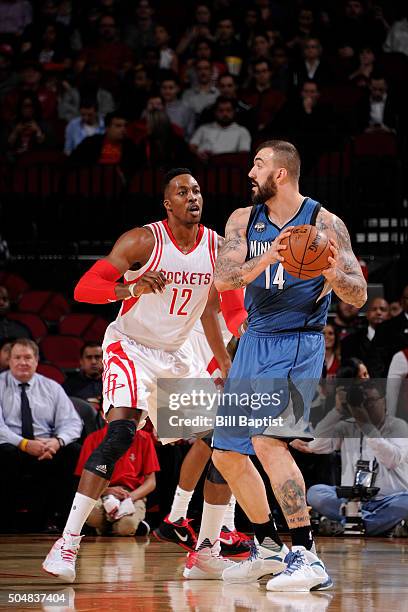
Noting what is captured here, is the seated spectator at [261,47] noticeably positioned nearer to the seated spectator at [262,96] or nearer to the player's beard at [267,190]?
the seated spectator at [262,96]

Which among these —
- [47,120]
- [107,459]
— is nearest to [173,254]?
[107,459]

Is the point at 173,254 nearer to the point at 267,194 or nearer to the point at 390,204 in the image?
the point at 267,194

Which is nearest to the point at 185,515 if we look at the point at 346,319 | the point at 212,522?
the point at 212,522

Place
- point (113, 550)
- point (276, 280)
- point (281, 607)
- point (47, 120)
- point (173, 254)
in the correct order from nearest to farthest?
point (281, 607)
point (276, 280)
point (173, 254)
point (113, 550)
point (47, 120)

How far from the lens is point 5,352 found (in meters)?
9.34

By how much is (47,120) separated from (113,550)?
783 centimetres

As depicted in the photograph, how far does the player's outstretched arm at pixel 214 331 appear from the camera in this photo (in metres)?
6.26

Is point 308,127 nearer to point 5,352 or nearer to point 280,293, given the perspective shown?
point 5,352

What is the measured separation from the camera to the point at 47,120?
45.4 feet

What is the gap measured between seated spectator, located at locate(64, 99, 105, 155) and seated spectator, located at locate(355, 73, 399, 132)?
10.0ft

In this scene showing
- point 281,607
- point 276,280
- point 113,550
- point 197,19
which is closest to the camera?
point 281,607

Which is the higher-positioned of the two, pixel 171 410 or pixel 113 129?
pixel 113 129

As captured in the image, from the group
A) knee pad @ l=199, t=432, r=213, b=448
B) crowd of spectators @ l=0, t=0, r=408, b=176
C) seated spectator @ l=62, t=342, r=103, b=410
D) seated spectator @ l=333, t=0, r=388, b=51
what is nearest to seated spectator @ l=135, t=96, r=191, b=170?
crowd of spectators @ l=0, t=0, r=408, b=176

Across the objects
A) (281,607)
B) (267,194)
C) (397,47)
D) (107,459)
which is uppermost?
(397,47)
